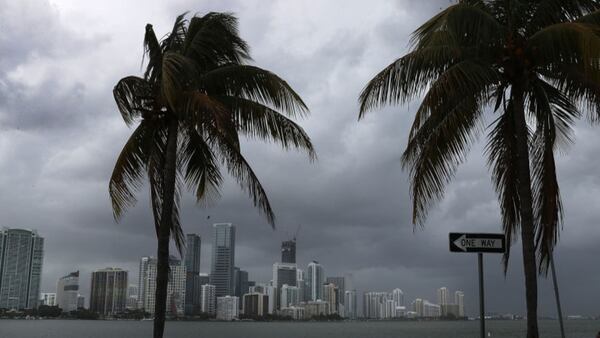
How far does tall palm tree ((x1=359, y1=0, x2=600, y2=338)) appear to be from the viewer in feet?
34.8

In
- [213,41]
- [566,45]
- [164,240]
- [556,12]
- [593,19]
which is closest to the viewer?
[566,45]

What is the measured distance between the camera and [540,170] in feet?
39.0

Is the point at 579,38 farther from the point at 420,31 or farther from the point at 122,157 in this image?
the point at 122,157

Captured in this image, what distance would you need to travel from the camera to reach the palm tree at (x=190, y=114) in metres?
13.0

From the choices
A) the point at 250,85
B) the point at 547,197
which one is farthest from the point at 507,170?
the point at 250,85

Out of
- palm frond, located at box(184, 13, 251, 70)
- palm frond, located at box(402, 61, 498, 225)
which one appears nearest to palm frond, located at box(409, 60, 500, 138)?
palm frond, located at box(402, 61, 498, 225)

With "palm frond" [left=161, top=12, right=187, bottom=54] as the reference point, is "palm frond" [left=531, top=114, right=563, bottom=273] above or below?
below

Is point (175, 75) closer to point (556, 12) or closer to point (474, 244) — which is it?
point (474, 244)

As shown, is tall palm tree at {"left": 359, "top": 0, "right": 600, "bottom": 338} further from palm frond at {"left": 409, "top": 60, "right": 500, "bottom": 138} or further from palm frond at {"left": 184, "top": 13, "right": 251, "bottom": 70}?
palm frond at {"left": 184, "top": 13, "right": 251, "bottom": 70}

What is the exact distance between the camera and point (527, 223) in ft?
34.8

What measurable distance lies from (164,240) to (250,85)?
3637 mm

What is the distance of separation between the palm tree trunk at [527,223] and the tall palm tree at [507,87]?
0.02 m

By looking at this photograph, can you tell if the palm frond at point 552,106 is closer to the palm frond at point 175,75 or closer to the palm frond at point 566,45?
the palm frond at point 566,45

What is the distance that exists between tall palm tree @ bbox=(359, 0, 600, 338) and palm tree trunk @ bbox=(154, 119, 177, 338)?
13.0ft
